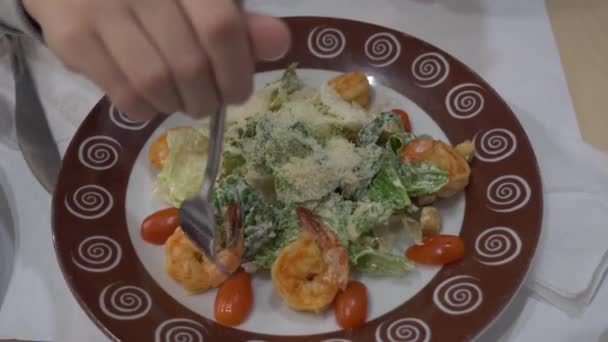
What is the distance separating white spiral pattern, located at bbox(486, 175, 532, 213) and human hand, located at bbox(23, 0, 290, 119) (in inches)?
27.4

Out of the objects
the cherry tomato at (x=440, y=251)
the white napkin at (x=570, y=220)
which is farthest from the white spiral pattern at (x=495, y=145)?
the cherry tomato at (x=440, y=251)

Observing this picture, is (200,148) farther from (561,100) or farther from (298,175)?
(561,100)

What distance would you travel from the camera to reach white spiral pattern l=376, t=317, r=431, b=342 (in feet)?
3.64

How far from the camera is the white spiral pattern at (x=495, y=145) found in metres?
1.31

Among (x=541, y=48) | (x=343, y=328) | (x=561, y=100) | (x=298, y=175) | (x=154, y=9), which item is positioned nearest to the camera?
(x=154, y=9)

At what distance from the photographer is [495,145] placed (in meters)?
1.33

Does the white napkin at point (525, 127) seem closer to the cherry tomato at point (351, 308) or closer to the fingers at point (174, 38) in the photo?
the cherry tomato at point (351, 308)

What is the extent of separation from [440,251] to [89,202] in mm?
698

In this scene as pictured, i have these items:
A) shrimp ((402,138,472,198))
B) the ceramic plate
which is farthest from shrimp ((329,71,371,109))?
shrimp ((402,138,472,198))

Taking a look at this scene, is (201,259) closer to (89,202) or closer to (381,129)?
(89,202)

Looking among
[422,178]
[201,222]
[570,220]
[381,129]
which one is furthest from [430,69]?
[201,222]

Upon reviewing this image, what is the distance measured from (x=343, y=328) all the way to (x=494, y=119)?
21.6 inches

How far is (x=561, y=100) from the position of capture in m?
1.48

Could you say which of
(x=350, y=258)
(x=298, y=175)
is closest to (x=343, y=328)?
(x=350, y=258)
